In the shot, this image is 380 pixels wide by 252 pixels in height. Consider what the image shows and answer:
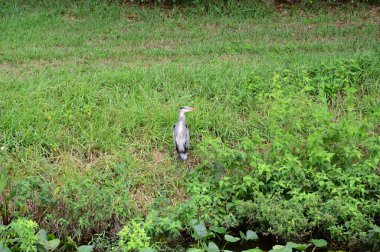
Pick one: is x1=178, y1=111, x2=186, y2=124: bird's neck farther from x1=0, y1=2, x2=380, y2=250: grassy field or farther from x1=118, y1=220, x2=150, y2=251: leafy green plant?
x1=118, y1=220, x2=150, y2=251: leafy green plant

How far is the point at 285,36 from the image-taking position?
1180cm

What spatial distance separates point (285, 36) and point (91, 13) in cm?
369

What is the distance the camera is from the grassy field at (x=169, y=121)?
25.2 feet

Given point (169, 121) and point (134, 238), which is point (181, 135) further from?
point (134, 238)

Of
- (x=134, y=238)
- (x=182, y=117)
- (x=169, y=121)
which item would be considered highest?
(x=182, y=117)

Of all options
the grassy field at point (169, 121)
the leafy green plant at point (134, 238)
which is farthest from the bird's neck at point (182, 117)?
the leafy green plant at point (134, 238)

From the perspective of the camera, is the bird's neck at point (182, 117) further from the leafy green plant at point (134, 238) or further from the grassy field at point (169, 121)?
the leafy green plant at point (134, 238)

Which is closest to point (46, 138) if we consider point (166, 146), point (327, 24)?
point (166, 146)

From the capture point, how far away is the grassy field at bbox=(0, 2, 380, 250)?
25.2 feet

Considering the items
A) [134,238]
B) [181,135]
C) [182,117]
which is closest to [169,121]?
[182,117]

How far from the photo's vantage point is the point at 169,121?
8969 millimetres

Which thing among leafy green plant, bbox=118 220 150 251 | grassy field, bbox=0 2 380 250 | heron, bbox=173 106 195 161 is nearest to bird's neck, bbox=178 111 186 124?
heron, bbox=173 106 195 161

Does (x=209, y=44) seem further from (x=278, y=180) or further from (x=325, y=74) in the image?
(x=278, y=180)

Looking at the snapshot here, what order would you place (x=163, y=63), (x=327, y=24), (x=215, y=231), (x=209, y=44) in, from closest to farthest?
(x=215, y=231), (x=163, y=63), (x=209, y=44), (x=327, y=24)
